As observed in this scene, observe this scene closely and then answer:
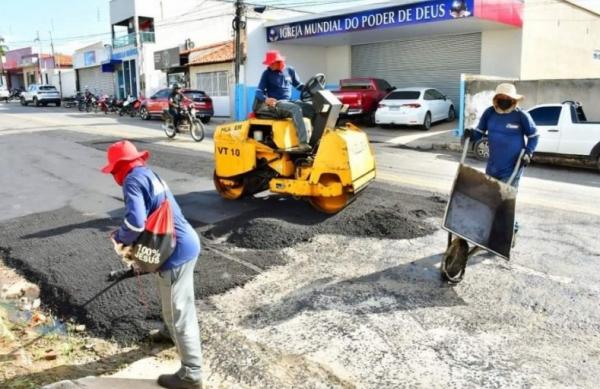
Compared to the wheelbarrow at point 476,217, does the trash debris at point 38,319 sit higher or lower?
lower

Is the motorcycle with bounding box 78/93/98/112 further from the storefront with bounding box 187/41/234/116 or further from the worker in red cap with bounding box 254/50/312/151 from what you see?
the worker in red cap with bounding box 254/50/312/151

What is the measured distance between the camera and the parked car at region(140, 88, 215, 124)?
24625 millimetres

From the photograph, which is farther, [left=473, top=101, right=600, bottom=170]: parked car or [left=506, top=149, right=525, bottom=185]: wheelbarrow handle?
[left=473, top=101, right=600, bottom=170]: parked car

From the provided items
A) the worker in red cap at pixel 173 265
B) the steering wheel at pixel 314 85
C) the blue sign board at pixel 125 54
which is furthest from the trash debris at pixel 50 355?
the blue sign board at pixel 125 54

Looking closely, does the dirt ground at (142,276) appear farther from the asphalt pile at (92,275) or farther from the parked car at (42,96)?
the parked car at (42,96)

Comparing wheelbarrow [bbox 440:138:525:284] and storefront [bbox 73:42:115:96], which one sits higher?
storefront [bbox 73:42:115:96]

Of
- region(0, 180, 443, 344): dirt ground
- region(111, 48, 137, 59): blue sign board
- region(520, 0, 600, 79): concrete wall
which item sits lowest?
region(0, 180, 443, 344): dirt ground

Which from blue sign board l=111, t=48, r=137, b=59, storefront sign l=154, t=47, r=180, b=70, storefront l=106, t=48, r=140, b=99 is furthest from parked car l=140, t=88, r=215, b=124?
blue sign board l=111, t=48, r=137, b=59

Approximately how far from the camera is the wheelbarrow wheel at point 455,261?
517 cm

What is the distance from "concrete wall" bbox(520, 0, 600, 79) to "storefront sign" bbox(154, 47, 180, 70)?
1991cm

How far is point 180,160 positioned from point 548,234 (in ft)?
27.6

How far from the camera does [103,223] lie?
7332 mm

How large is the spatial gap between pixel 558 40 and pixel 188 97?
15600 mm

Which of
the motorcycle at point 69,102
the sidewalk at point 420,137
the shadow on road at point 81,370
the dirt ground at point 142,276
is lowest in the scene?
the shadow on road at point 81,370
